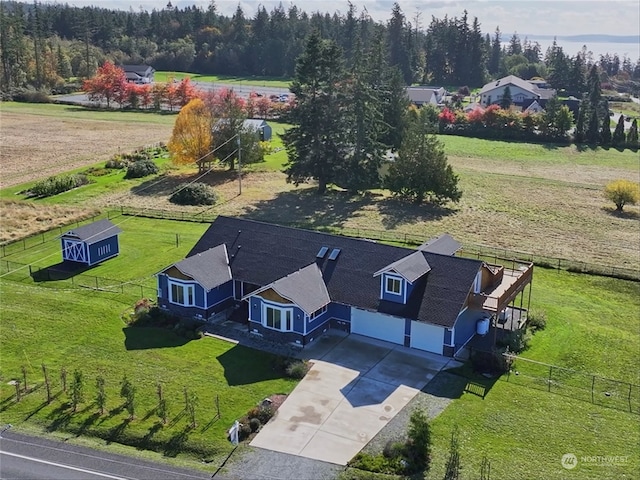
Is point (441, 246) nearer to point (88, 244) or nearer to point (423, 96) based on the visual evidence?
point (88, 244)

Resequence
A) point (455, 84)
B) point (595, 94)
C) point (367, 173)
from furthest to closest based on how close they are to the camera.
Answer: point (455, 84), point (595, 94), point (367, 173)

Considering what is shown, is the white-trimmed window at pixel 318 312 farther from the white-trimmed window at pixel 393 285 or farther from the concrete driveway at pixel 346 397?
the white-trimmed window at pixel 393 285

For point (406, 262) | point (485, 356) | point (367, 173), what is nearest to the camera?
point (485, 356)

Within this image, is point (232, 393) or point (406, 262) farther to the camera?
point (406, 262)

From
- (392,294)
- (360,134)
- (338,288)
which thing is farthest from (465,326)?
(360,134)

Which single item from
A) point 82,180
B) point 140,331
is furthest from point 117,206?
point 140,331

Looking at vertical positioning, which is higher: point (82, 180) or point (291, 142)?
point (291, 142)

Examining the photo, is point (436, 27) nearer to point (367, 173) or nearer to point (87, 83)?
point (87, 83)
